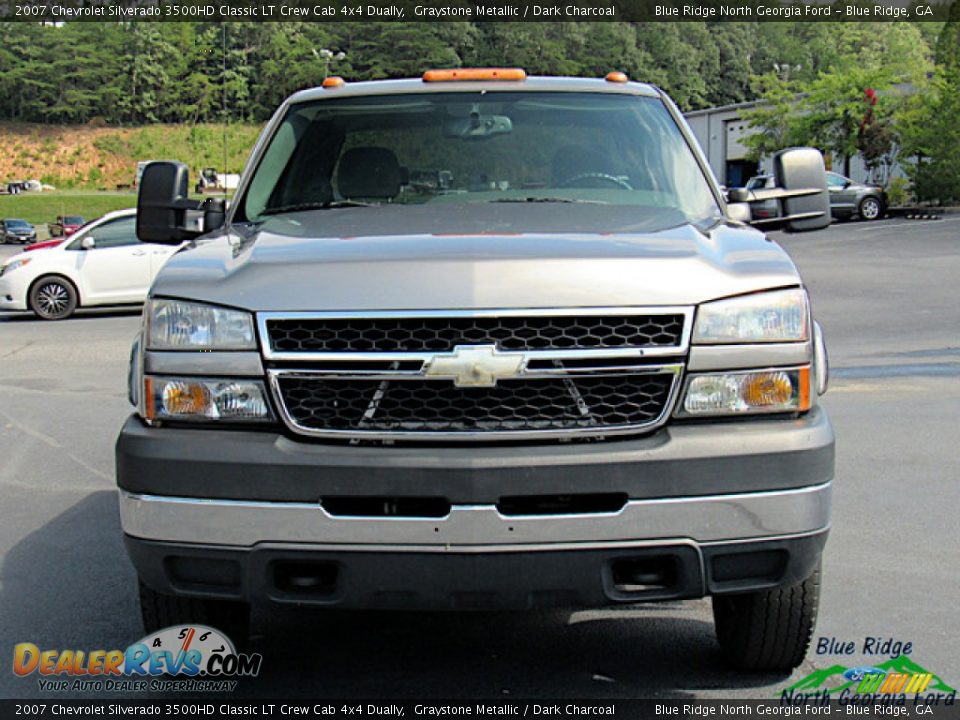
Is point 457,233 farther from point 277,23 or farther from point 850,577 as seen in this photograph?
point 277,23

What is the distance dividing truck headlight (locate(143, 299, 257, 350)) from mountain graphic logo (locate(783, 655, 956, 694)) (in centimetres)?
196

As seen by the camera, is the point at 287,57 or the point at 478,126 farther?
the point at 287,57

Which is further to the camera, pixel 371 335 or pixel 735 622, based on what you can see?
pixel 735 622

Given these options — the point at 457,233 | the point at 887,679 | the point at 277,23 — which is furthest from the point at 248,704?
the point at 277,23

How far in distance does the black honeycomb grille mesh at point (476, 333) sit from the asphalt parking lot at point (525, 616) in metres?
1.17

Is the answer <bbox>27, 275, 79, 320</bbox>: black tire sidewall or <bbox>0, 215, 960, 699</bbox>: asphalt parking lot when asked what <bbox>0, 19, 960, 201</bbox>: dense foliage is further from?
<bbox>0, 215, 960, 699</bbox>: asphalt parking lot

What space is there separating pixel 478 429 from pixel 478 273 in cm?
41

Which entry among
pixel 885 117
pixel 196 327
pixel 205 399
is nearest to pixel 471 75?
pixel 196 327

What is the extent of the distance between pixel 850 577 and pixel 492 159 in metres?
2.18

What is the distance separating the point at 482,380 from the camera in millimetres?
3355

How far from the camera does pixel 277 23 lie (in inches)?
6432

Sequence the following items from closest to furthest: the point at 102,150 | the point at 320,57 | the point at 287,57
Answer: the point at 320,57
the point at 102,150
the point at 287,57

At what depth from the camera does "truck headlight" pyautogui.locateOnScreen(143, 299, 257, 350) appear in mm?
3469

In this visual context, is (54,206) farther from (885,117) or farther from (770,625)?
(770,625)
